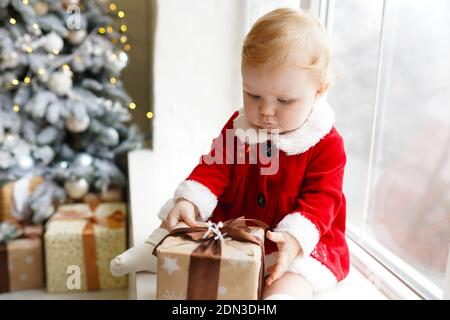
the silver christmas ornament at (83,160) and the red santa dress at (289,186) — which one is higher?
the red santa dress at (289,186)

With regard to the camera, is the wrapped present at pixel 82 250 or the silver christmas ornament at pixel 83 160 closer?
the wrapped present at pixel 82 250

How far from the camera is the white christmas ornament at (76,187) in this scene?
1685 millimetres

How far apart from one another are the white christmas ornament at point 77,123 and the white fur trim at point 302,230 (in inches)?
43.0

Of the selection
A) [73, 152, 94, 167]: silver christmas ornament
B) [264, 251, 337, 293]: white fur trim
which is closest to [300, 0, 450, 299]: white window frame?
[264, 251, 337, 293]: white fur trim

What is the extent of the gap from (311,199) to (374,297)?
0.23 metres

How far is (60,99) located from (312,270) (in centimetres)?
122

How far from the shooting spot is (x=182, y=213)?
2.82ft

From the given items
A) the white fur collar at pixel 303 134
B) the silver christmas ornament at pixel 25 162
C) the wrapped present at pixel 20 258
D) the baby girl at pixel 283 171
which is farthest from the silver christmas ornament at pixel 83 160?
the white fur collar at pixel 303 134

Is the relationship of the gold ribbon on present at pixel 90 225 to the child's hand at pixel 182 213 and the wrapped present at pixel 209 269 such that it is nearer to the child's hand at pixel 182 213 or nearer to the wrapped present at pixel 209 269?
the child's hand at pixel 182 213

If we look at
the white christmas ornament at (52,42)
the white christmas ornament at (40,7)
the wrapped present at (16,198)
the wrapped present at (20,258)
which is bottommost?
the wrapped present at (20,258)

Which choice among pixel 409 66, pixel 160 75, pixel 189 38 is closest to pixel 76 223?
pixel 160 75

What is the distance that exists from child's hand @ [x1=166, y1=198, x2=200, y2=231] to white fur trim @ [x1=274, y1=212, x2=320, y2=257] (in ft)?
0.56

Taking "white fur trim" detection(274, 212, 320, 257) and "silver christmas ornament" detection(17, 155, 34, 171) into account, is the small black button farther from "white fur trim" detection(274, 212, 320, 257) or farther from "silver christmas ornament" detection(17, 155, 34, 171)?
"silver christmas ornament" detection(17, 155, 34, 171)

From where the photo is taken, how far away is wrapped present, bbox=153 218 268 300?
644mm
